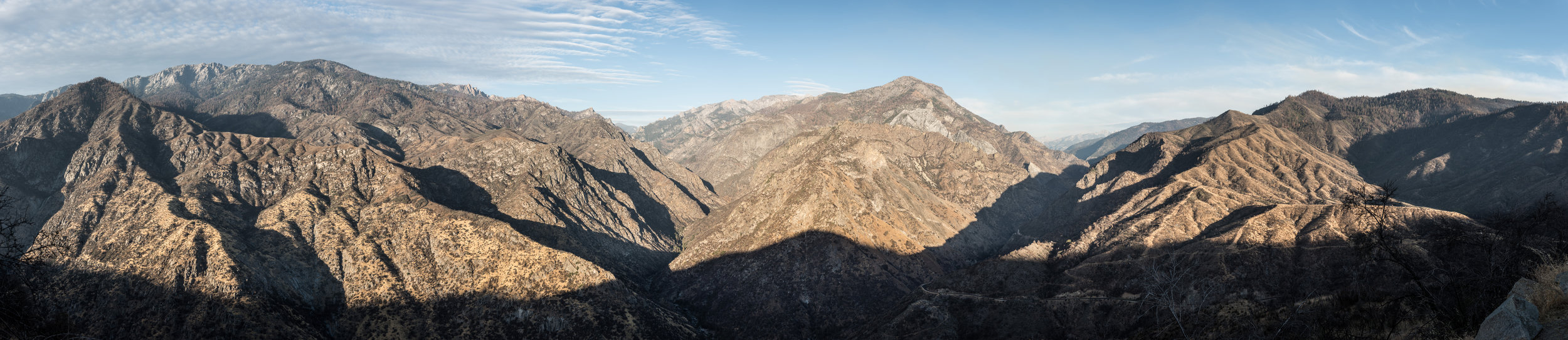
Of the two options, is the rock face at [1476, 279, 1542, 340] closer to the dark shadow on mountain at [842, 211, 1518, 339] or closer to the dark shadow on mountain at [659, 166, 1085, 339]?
the dark shadow on mountain at [842, 211, 1518, 339]

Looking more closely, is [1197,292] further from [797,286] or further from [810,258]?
[810,258]

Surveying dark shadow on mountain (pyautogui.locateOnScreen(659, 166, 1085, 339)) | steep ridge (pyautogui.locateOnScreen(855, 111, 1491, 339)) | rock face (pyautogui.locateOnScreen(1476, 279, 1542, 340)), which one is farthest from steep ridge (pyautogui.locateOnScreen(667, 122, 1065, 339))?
rock face (pyautogui.locateOnScreen(1476, 279, 1542, 340))

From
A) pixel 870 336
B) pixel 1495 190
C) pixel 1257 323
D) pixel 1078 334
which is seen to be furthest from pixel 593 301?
pixel 1495 190

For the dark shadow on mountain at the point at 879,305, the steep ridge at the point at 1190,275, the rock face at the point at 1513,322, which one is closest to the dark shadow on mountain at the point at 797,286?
the dark shadow on mountain at the point at 879,305

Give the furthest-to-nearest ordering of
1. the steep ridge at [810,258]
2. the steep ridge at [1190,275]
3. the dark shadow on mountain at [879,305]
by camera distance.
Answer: the steep ridge at [810,258]
the dark shadow on mountain at [879,305]
the steep ridge at [1190,275]

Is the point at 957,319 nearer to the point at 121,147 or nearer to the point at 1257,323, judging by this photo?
the point at 1257,323

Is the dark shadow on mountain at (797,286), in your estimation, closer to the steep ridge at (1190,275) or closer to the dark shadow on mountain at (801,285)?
the dark shadow on mountain at (801,285)
